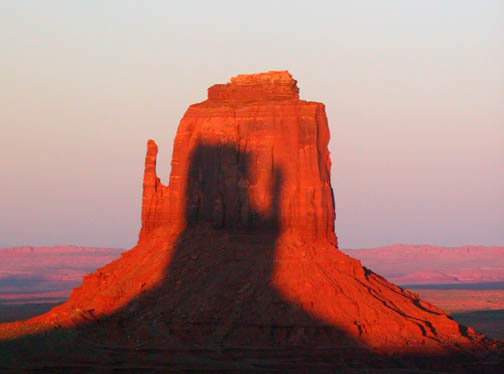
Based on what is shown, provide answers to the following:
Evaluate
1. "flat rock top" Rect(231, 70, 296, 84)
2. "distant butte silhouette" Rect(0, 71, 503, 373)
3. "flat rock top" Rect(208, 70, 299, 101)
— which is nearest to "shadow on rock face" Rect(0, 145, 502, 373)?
"distant butte silhouette" Rect(0, 71, 503, 373)

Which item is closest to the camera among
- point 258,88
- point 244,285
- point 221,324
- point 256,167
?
point 221,324

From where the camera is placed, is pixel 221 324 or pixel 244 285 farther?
pixel 244 285

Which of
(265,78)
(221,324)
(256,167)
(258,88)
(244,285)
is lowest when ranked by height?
(221,324)

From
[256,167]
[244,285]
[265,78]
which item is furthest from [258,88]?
[244,285]

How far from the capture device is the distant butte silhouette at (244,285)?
263ft

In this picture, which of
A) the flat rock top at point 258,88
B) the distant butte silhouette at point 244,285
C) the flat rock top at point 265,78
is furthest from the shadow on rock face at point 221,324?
the flat rock top at point 265,78

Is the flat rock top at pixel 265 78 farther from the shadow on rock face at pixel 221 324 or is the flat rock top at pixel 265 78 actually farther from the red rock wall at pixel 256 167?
the shadow on rock face at pixel 221 324

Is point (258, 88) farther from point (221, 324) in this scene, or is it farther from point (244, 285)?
point (221, 324)

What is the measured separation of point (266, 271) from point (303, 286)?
299 centimetres

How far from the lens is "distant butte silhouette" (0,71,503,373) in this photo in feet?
263

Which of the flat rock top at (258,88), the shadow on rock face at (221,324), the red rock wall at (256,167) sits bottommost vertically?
the shadow on rock face at (221,324)

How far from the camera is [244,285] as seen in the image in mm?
Answer: 84938

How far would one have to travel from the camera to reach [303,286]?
278 ft

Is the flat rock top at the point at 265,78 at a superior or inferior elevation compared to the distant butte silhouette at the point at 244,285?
superior
